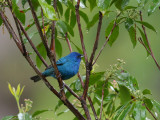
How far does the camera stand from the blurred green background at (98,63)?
641 cm

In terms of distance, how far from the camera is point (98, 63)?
22.5 ft

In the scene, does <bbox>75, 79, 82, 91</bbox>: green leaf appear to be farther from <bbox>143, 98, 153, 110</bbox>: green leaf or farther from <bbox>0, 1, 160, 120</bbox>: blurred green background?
<bbox>0, 1, 160, 120</bbox>: blurred green background

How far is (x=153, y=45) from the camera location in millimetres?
6172

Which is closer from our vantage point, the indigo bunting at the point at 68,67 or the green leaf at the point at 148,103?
the green leaf at the point at 148,103

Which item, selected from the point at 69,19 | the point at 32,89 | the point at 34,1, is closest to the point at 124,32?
the point at 32,89

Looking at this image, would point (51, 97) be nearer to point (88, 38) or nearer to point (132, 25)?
point (88, 38)

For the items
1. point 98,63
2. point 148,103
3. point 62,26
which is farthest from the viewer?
point 98,63

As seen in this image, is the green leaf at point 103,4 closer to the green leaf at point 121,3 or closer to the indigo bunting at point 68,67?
the green leaf at point 121,3

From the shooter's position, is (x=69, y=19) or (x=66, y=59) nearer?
(x=69, y=19)

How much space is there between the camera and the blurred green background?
641 cm

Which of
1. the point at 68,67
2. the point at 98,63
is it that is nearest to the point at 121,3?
the point at 68,67

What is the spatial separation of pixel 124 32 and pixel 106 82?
202 inches

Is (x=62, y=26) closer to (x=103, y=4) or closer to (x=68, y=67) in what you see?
(x=103, y=4)

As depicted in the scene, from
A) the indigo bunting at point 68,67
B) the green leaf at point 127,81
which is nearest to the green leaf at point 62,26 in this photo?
the green leaf at point 127,81
